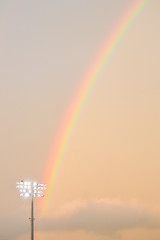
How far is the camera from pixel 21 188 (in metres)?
78.0

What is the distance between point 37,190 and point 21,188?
6.37 ft

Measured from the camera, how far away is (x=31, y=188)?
77.7 metres

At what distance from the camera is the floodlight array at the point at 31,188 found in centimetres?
7738

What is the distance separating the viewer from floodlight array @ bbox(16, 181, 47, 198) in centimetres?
7738

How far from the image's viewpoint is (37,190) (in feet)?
254
